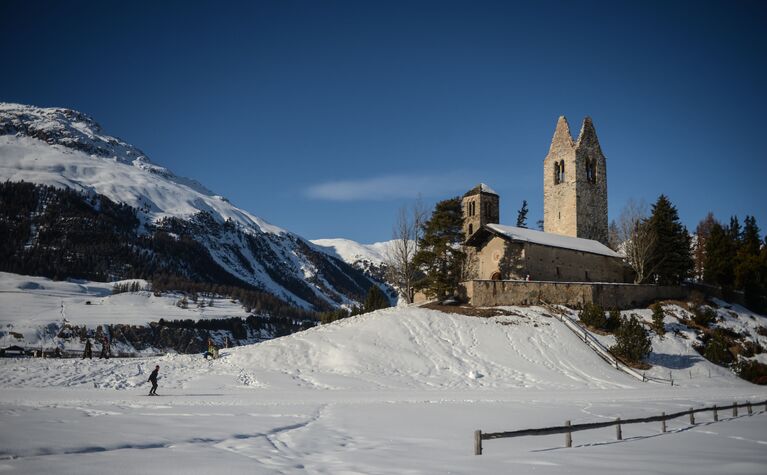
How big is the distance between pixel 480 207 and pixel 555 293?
60.1ft

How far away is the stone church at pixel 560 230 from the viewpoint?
5178 cm

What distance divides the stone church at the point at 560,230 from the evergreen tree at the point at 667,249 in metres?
3.39

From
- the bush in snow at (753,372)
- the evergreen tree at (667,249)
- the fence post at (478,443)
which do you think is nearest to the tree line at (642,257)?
the evergreen tree at (667,249)

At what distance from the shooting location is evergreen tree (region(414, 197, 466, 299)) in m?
47.8

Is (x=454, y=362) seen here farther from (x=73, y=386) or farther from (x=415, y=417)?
(x=73, y=386)

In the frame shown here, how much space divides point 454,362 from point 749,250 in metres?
43.7

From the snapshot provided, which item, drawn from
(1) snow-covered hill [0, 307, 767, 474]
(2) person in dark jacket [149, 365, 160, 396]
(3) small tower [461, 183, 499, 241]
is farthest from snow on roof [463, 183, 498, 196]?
(2) person in dark jacket [149, 365, 160, 396]

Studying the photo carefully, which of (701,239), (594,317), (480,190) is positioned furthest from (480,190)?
(701,239)

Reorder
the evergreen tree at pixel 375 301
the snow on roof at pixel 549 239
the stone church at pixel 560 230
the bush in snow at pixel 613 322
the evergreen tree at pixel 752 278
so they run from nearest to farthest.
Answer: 1. the bush in snow at pixel 613 322
2. the stone church at pixel 560 230
3. the snow on roof at pixel 549 239
4. the evergreen tree at pixel 752 278
5. the evergreen tree at pixel 375 301

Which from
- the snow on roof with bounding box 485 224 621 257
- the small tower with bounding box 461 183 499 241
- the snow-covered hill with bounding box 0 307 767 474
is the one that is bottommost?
the snow-covered hill with bounding box 0 307 767 474

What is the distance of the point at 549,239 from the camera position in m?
55.6

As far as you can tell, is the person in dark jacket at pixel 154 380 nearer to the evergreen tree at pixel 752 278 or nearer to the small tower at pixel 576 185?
the small tower at pixel 576 185

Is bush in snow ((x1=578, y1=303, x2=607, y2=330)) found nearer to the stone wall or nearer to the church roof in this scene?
the stone wall

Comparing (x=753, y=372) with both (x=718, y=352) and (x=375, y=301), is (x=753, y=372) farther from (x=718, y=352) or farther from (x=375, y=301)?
(x=375, y=301)
